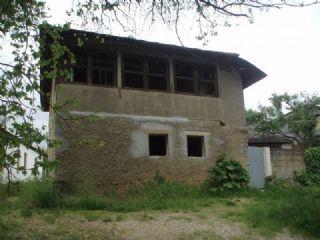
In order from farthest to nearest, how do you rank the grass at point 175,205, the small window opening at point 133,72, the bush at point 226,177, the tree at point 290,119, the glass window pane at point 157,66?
the tree at point 290,119 → the glass window pane at point 157,66 → the small window opening at point 133,72 → the bush at point 226,177 → the grass at point 175,205

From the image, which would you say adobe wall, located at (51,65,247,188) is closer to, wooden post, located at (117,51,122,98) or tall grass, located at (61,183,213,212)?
wooden post, located at (117,51,122,98)

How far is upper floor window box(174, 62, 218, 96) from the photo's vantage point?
1569cm

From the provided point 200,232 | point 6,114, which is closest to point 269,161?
point 200,232

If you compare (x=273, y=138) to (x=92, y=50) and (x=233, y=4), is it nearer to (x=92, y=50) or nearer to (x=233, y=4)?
(x=92, y=50)

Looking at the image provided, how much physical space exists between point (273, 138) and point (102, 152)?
19.9 m

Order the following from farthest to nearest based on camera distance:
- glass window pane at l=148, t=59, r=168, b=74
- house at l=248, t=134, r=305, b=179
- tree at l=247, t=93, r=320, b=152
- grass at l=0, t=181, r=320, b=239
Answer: tree at l=247, t=93, r=320, b=152 < house at l=248, t=134, r=305, b=179 < glass window pane at l=148, t=59, r=168, b=74 < grass at l=0, t=181, r=320, b=239

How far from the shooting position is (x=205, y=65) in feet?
52.6

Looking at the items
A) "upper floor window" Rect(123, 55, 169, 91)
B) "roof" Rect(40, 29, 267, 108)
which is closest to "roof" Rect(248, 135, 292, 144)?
"roof" Rect(40, 29, 267, 108)

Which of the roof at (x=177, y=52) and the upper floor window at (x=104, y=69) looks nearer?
the roof at (x=177, y=52)

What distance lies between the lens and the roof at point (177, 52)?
13.5m

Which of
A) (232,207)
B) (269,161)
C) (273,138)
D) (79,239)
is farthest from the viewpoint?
(273,138)

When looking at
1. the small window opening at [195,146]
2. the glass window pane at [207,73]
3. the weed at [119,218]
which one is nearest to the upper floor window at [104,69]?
the glass window pane at [207,73]

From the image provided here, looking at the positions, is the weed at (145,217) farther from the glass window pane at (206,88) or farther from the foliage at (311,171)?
the foliage at (311,171)

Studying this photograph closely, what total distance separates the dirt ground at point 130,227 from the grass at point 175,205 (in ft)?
0.29
